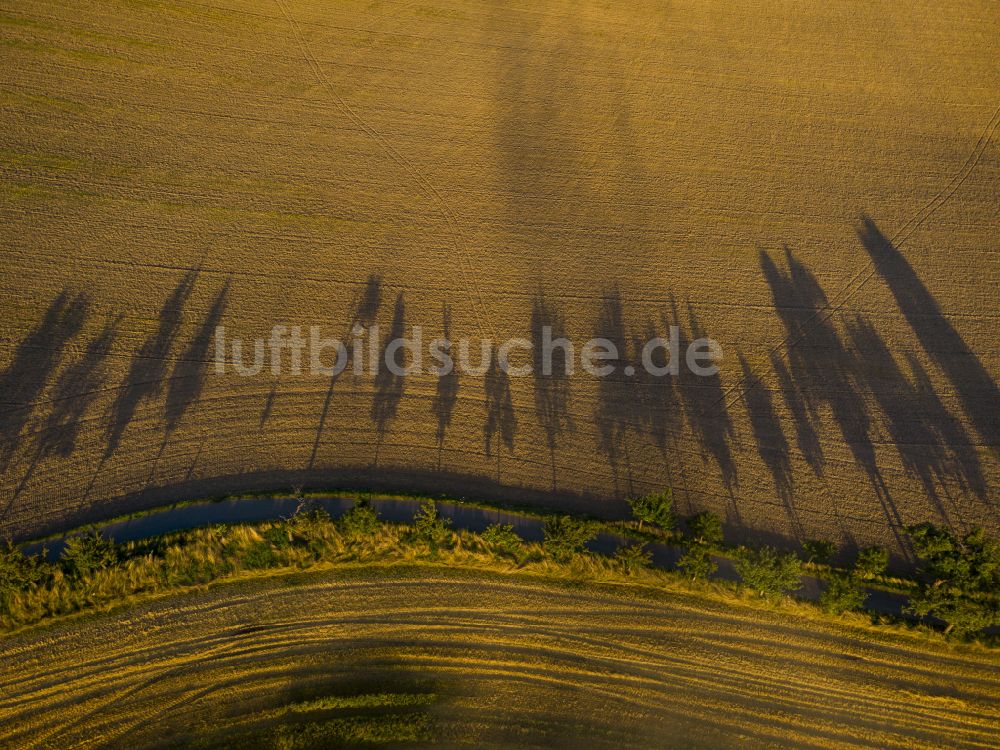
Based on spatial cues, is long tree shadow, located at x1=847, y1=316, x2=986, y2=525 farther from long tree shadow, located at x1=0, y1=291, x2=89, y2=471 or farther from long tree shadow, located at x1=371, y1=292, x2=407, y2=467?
long tree shadow, located at x1=0, y1=291, x2=89, y2=471

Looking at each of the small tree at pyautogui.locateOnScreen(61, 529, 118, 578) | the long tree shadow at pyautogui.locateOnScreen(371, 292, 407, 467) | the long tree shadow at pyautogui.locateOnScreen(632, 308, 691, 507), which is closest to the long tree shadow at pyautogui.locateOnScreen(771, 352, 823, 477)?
the long tree shadow at pyautogui.locateOnScreen(632, 308, 691, 507)

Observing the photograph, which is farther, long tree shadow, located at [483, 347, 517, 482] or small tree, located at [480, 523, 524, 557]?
long tree shadow, located at [483, 347, 517, 482]

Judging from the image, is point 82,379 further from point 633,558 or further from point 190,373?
point 633,558

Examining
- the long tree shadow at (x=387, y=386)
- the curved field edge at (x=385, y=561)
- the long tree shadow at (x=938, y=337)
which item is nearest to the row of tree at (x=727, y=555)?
the curved field edge at (x=385, y=561)

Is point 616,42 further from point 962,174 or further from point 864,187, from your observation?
point 962,174

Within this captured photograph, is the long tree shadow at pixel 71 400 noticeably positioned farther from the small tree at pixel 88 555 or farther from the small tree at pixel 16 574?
the small tree at pixel 88 555

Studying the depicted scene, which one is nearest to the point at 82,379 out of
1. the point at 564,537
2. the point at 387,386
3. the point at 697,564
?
the point at 387,386
